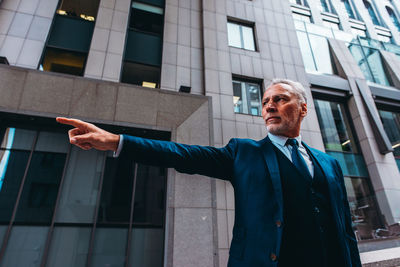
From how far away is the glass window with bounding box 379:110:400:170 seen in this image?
14.4 meters

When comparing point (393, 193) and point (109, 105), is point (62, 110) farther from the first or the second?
point (393, 193)

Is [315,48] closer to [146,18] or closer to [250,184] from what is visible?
[146,18]

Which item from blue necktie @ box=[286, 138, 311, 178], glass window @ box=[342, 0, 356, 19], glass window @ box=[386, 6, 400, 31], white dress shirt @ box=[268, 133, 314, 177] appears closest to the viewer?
blue necktie @ box=[286, 138, 311, 178]

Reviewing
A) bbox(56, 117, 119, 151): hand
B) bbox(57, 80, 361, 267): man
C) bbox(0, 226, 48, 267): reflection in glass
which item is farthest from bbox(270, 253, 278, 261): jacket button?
bbox(0, 226, 48, 267): reflection in glass

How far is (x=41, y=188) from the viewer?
7.36m

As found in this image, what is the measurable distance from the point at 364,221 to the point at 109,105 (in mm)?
11518

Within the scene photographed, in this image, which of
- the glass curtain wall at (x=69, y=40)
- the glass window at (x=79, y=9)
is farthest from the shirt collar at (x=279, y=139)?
the glass window at (x=79, y=9)

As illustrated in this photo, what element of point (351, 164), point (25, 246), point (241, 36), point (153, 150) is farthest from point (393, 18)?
point (25, 246)

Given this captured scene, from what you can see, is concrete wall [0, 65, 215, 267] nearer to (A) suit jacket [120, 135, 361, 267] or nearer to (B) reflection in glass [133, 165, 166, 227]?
(B) reflection in glass [133, 165, 166, 227]

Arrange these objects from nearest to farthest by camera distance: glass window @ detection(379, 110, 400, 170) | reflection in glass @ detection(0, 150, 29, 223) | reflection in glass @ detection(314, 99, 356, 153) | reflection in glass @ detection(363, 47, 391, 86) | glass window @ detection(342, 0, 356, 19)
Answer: reflection in glass @ detection(0, 150, 29, 223)
reflection in glass @ detection(314, 99, 356, 153)
glass window @ detection(379, 110, 400, 170)
reflection in glass @ detection(363, 47, 391, 86)
glass window @ detection(342, 0, 356, 19)

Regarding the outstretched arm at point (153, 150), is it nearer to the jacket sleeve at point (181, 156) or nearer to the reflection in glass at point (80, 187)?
the jacket sleeve at point (181, 156)

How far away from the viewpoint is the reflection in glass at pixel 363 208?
32.2ft

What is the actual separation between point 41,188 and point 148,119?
13.0ft

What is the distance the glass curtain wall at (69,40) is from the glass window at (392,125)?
1715 cm
